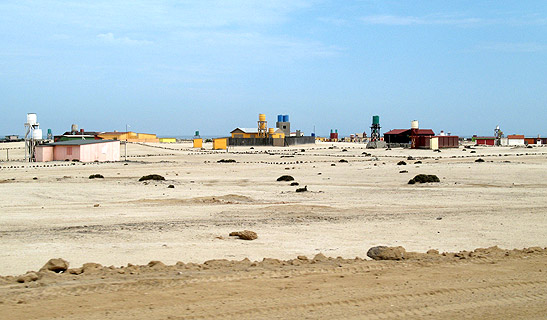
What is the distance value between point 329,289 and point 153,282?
233cm

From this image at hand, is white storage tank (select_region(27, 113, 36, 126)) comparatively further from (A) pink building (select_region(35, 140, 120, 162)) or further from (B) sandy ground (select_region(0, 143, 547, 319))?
(B) sandy ground (select_region(0, 143, 547, 319))

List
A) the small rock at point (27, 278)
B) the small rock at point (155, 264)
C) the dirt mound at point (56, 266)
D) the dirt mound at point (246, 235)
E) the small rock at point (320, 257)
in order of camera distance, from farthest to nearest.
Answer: the dirt mound at point (246, 235) → the small rock at point (320, 257) → the small rock at point (155, 264) → the dirt mound at point (56, 266) → the small rock at point (27, 278)

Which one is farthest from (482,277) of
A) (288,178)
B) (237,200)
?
(288,178)

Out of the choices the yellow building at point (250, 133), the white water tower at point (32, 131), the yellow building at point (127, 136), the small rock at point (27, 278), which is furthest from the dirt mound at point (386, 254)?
the yellow building at point (127, 136)

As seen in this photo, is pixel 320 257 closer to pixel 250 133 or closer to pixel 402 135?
pixel 402 135

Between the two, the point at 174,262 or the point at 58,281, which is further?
the point at 174,262

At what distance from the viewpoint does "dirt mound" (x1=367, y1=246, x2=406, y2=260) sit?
9.27 meters

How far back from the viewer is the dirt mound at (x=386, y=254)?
9266 mm

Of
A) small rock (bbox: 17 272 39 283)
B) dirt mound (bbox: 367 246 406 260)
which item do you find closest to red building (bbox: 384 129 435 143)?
dirt mound (bbox: 367 246 406 260)

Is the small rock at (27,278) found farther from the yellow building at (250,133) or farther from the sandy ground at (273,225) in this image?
the yellow building at (250,133)

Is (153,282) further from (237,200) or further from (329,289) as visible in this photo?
(237,200)

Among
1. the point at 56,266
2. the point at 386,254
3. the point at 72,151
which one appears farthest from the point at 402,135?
the point at 56,266

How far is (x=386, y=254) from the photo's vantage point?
9.30m

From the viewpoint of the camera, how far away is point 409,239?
1153cm
